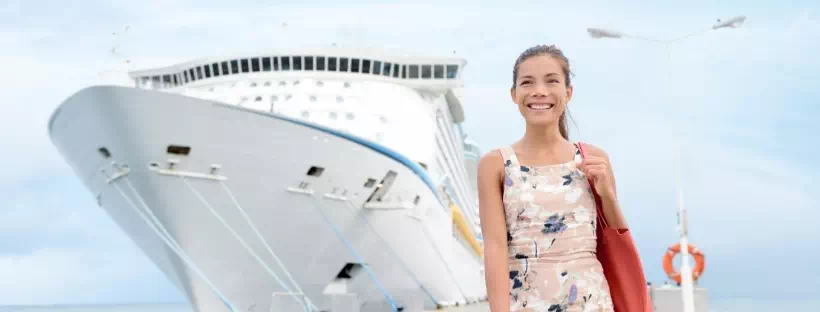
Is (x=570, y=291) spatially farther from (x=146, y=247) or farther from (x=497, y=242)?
(x=146, y=247)

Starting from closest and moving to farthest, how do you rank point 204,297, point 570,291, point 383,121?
point 570,291 < point 204,297 < point 383,121

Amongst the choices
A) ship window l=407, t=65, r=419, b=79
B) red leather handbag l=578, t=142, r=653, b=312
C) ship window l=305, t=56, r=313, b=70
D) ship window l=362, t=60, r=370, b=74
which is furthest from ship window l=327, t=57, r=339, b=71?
red leather handbag l=578, t=142, r=653, b=312

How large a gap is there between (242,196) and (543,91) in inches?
575

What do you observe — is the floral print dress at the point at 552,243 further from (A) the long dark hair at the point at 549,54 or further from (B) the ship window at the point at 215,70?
(B) the ship window at the point at 215,70

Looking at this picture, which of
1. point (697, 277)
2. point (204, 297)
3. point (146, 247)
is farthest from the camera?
point (146, 247)

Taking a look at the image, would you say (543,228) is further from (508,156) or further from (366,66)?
(366,66)

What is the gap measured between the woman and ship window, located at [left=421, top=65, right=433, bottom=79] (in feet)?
72.4

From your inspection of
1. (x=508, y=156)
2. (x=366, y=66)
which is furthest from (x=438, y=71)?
(x=508, y=156)

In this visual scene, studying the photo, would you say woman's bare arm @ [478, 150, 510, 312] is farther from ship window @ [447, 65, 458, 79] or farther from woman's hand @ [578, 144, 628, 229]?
ship window @ [447, 65, 458, 79]

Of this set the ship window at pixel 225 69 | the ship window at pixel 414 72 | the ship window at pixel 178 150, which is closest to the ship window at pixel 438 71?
the ship window at pixel 414 72

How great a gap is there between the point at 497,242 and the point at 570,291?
0.25m

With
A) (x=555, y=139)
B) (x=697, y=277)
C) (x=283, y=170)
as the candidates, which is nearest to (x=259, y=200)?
(x=283, y=170)

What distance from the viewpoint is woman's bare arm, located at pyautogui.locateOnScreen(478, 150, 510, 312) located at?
2.52 m

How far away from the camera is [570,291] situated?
8.39 ft
